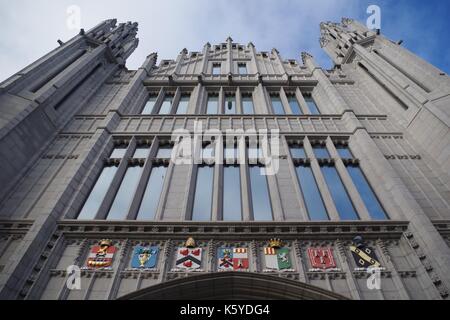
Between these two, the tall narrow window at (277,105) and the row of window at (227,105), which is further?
the tall narrow window at (277,105)

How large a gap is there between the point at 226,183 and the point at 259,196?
5.43ft

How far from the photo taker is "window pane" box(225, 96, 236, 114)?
65.8 ft

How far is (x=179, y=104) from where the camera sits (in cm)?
2053

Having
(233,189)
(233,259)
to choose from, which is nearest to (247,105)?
(233,189)

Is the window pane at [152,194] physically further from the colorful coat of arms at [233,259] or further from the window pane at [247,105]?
the window pane at [247,105]

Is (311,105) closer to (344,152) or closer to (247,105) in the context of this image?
(247,105)

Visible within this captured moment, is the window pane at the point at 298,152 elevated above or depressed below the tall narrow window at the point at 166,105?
below

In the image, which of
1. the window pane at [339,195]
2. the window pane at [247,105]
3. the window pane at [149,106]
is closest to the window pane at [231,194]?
the window pane at [339,195]

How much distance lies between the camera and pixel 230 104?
819 inches

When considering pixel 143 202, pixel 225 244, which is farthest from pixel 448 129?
pixel 143 202

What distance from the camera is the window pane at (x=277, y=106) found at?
19641 mm

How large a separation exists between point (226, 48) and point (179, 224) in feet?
71.8

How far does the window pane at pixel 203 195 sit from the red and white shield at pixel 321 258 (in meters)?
3.92
